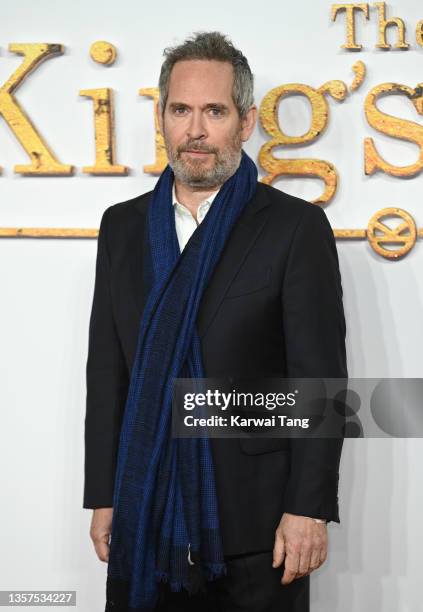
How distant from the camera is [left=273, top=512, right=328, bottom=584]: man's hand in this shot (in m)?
1.48

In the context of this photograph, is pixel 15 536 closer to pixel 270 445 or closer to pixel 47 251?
pixel 47 251

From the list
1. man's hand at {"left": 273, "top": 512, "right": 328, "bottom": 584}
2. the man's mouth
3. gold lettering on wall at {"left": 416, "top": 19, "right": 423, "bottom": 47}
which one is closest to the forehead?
the man's mouth

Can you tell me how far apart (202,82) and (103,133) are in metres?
0.42

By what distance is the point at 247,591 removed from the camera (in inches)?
60.3

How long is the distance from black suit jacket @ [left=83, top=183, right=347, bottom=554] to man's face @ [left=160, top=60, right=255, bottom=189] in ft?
0.41

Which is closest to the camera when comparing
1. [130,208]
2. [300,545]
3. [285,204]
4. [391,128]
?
[300,545]

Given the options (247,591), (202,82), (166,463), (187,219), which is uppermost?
(202,82)

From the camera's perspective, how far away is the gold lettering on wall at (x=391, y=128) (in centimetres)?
195

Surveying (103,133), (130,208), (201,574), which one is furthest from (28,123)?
(201,574)

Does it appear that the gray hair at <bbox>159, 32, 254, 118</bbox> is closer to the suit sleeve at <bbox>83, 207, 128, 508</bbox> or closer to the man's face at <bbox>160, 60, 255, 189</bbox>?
the man's face at <bbox>160, 60, 255, 189</bbox>

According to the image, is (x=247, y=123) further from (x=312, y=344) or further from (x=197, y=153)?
(x=312, y=344)

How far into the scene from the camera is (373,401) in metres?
1.98

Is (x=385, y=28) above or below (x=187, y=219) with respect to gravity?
above

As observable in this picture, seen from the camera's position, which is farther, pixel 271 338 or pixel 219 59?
Answer: pixel 219 59
